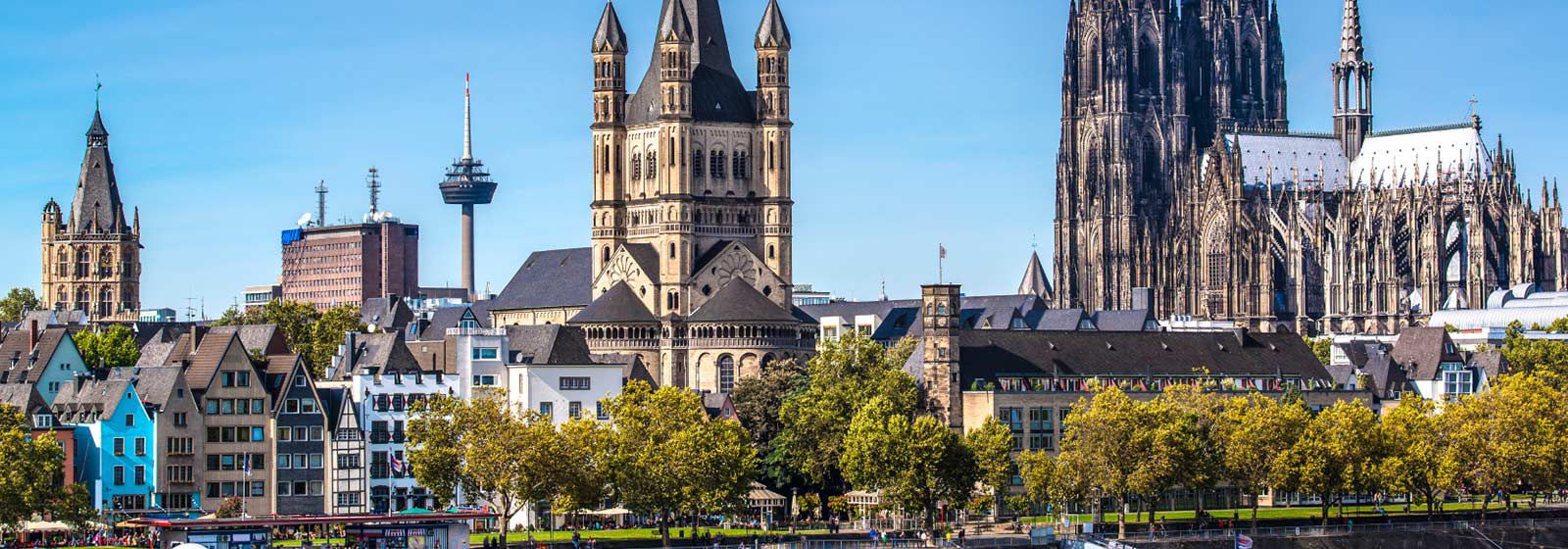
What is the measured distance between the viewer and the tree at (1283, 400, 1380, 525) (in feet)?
479

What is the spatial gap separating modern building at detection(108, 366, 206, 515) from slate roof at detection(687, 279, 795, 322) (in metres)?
58.8

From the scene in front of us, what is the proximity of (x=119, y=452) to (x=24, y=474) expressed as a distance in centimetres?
1317

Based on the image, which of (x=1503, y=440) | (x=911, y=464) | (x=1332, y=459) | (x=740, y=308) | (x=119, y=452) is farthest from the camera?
(x=740, y=308)

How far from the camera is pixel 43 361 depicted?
160m

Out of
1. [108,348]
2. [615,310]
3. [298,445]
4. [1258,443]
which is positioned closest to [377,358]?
[298,445]

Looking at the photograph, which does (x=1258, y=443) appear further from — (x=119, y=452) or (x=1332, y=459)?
(x=119, y=452)

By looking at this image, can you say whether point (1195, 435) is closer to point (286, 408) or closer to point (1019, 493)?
point (1019, 493)

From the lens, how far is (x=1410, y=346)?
198 m

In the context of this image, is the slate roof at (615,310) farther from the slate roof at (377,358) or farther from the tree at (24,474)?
the tree at (24,474)

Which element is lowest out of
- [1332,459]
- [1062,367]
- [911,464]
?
[1332,459]

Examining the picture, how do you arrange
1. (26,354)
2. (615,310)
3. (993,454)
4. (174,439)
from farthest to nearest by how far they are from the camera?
1. (615,310)
2. (26,354)
3. (993,454)
4. (174,439)

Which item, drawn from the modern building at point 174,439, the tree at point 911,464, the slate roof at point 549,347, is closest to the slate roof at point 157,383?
the modern building at point 174,439

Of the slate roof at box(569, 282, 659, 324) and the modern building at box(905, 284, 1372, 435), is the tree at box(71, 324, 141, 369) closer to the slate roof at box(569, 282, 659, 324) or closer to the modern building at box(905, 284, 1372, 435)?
the slate roof at box(569, 282, 659, 324)

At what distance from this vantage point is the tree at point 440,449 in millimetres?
131375
